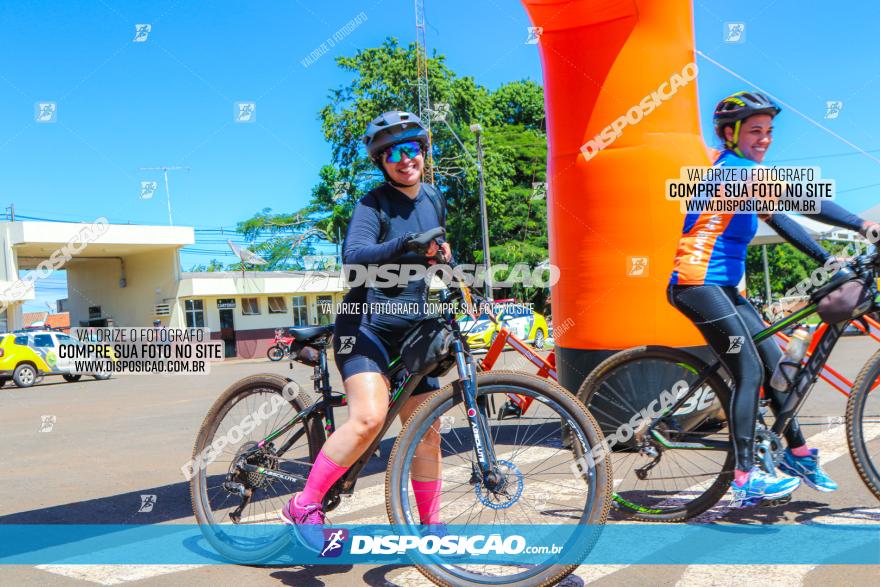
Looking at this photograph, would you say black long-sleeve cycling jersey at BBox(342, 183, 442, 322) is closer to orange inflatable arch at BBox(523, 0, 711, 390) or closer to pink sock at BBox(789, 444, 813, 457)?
pink sock at BBox(789, 444, 813, 457)

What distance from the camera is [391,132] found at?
321 centimetres

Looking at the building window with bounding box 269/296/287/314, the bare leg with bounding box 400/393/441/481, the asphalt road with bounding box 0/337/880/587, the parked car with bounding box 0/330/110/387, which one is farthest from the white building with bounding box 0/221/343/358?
the bare leg with bounding box 400/393/441/481

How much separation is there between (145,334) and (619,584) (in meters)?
37.4

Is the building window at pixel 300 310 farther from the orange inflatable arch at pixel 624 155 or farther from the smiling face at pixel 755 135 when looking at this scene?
the smiling face at pixel 755 135

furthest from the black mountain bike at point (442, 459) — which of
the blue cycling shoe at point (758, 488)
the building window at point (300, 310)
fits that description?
the building window at point (300, 310)

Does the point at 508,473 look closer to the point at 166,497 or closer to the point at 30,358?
the point at 166,497

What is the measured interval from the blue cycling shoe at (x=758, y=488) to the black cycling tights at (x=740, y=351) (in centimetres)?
6

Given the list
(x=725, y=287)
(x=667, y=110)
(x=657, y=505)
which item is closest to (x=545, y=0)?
(x=667, y=110)

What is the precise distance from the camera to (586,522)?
106 inches

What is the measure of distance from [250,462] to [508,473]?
1.34m

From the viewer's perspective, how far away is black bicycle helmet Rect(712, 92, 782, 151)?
12.2 feet

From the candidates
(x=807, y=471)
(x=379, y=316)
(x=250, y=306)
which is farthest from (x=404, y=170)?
(x=250, y=306)

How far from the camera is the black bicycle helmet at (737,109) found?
146 inches

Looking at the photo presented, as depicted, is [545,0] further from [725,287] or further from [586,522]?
[586,522]
